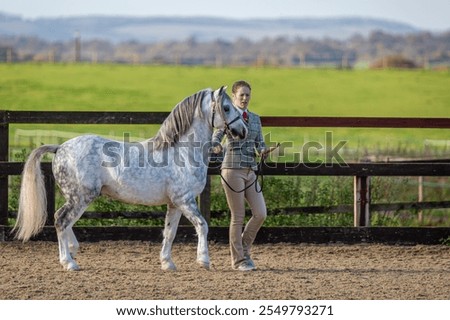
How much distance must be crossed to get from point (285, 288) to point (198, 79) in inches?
1726

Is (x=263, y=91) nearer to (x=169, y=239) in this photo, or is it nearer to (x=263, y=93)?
(x=263, y=93)

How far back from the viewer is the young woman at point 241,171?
736 centimetres

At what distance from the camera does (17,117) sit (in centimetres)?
907

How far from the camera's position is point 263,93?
150 feet

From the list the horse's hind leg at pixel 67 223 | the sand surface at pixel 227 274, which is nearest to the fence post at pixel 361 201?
the sand surface at pixel 227 274

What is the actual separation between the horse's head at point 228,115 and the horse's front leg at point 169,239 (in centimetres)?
91

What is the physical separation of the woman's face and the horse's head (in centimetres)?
8

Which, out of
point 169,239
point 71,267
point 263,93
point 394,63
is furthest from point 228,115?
point 394,63

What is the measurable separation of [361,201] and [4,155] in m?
3.72

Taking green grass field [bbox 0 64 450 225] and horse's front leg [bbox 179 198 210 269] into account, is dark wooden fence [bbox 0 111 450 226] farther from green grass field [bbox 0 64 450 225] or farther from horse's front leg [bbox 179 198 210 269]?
green grass field [bbox 0 64 450 225]

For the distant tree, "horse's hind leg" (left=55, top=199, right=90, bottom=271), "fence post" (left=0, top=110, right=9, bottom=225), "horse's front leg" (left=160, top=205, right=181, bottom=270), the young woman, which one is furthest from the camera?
the distant tree

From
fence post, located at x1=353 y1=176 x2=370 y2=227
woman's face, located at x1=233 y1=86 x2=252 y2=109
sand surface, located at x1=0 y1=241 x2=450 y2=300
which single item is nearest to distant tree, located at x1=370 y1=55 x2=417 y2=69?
fence post, located at x1=353 y1=176 x2=370 y2=227

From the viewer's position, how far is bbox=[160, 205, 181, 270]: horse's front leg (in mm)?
7594

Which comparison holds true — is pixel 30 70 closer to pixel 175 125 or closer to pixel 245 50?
pixel 175 125
